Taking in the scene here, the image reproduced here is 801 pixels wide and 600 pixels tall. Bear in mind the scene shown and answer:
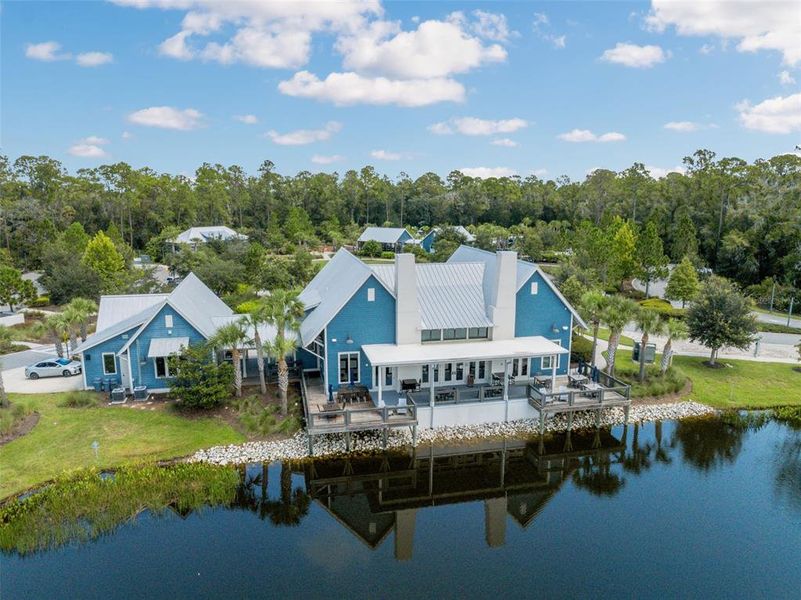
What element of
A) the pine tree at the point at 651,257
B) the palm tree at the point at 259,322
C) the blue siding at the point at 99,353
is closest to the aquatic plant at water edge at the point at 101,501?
the palm tree at the point at 259,322

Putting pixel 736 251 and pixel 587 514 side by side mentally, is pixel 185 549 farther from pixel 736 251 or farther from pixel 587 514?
pixel 736 251

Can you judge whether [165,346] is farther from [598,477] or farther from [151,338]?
[598,477]

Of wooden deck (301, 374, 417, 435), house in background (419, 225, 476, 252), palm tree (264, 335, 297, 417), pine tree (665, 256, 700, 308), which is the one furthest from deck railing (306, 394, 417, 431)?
house in background (419, 225, 476, 252)

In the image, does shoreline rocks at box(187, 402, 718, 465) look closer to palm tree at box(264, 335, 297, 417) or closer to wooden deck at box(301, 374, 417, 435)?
wooden deck at box(301, 374, 417, 435)

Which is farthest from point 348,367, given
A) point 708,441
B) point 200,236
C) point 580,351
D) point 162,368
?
point 200,236

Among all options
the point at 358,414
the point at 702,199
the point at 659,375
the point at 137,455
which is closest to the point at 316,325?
the point at 358,414

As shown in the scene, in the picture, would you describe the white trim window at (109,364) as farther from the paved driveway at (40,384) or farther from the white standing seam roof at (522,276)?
the white standing seam roof at (522,276)
